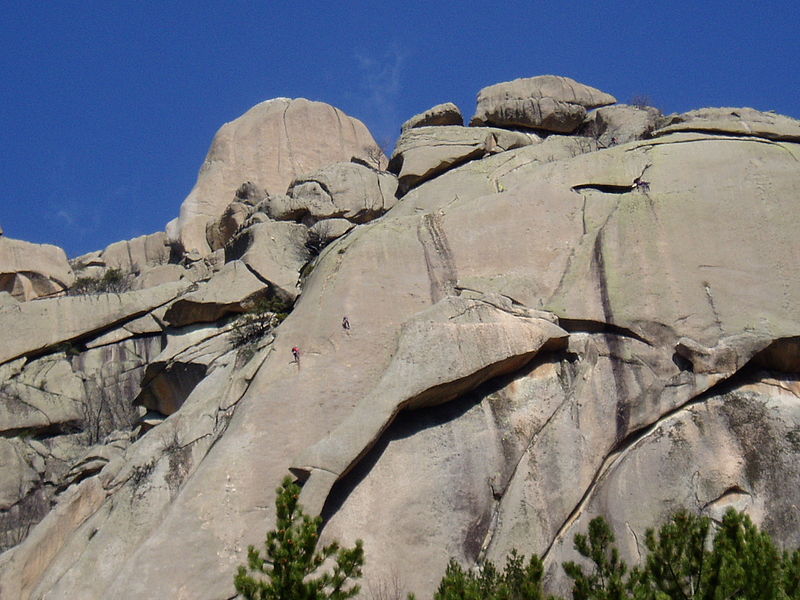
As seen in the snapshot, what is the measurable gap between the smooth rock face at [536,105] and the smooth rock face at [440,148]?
31.5 inches

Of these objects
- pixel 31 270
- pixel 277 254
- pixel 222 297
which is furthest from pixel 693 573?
pixel 31 270

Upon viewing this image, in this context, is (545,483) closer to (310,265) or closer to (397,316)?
(397,316)

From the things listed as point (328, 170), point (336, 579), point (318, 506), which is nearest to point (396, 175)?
point (328, 170)

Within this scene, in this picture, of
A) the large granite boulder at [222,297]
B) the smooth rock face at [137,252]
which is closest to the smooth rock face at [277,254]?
the large granite boulder at [222,297]

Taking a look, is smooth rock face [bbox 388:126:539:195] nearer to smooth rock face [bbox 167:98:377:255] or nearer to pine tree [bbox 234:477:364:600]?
smooth rock face [bbox 167:98:377:255]

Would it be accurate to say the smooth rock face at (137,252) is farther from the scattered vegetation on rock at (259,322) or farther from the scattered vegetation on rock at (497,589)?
the scattered vegetation on rock at (497,589)

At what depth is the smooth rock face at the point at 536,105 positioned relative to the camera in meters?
25.6

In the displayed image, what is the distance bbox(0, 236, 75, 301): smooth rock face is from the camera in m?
30.5

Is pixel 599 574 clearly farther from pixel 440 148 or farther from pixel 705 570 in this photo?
pixel 440 148

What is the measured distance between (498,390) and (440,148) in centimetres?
893

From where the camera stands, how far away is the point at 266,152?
31.7 meters

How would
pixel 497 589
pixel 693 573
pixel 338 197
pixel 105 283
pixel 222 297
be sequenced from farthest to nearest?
pixel 105 283, pixel 338 197, pixel 222 297, pixel 497 589, pixel 693 573

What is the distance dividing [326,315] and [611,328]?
4614mm

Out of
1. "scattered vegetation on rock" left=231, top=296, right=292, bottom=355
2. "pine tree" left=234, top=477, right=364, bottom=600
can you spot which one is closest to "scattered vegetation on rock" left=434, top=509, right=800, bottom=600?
"pine tree" left=234, top=477, right=364, bottom=600
